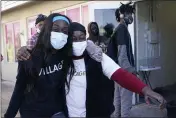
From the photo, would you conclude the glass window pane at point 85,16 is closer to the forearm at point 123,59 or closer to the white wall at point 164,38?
the white wall at point 164,38

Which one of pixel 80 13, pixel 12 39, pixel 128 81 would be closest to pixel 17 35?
pixel 12 39

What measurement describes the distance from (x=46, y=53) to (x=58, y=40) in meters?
0.15

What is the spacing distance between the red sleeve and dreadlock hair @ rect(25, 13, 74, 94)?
38cm

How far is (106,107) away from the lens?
290 cm

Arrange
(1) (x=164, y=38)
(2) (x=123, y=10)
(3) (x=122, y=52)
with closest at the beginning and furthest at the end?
(3) (x=122, y=52) → (2) (x=123, y=10) → (1) (x=164, y=38)

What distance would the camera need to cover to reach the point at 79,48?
2.79m

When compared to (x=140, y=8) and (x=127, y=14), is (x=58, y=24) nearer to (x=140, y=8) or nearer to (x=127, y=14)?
(x=127, y=14)

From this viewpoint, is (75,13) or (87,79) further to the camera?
(75,13)

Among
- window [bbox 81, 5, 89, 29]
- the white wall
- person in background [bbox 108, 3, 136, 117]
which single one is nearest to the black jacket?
person in background [bbox 108, 3, 136, 117]

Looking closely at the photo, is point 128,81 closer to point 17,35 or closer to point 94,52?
point 94,52

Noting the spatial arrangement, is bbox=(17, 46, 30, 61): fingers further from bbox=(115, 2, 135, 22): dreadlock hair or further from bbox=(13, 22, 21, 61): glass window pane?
bbox=(13, 22, 21, 61): glass window pane

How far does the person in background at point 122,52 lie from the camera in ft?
17.7

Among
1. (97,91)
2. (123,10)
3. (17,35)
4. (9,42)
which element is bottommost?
(97,91)

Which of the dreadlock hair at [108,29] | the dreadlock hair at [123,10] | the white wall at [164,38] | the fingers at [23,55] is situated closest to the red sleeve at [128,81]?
the fingers at [23,55]
